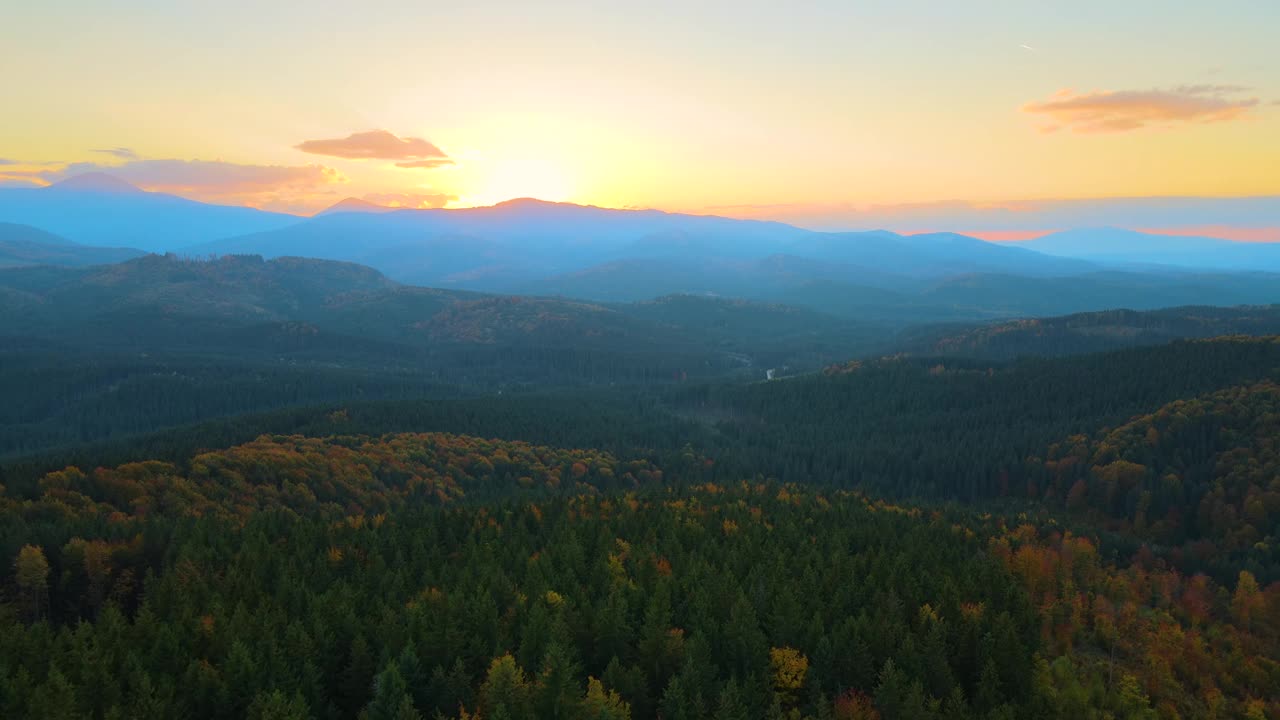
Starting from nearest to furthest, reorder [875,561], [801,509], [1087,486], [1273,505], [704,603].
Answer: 1. [704,603]
2. [875,561]
3. [801,509]
4. [1273,505]
5. [1087,486]

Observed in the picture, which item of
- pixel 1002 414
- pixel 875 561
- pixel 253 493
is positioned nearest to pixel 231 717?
pixel 875 561

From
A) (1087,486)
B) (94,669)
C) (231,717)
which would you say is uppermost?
(94,669)

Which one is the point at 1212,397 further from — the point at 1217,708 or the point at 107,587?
the point at 107,587

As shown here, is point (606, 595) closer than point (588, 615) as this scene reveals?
No

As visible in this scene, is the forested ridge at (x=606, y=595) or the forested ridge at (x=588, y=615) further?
the forested ridge at (x=606, y=595)

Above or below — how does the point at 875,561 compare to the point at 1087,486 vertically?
above

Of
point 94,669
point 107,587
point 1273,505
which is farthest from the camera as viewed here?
point 1273,505

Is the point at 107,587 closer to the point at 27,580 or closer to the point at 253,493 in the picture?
the point at 27,580

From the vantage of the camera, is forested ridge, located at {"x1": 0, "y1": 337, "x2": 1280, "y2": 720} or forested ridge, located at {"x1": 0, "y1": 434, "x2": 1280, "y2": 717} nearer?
forested ridge, located at {"x1": 0, "y1": 434, "x2": 1280, "y2": 717}

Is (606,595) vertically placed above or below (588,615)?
below

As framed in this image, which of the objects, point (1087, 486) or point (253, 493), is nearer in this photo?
point (253, 493)

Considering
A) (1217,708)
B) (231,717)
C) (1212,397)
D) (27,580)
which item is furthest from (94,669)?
(1212,397)
